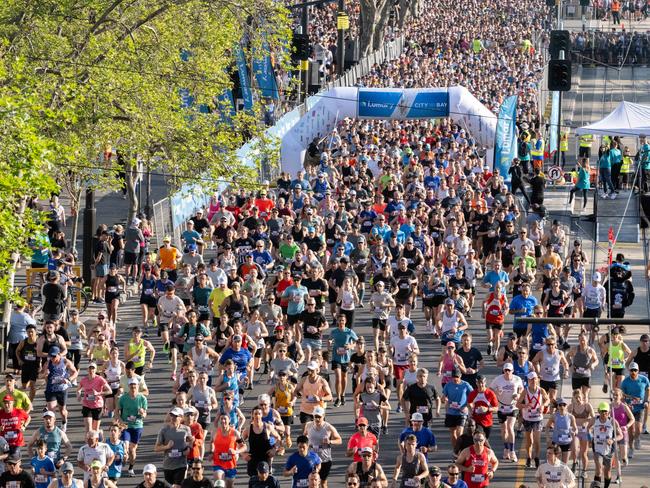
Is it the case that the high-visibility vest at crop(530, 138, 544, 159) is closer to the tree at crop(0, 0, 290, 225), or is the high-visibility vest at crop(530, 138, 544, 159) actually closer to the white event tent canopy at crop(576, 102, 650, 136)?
the white event tent canopy at crop(576, 102, 650, 136)

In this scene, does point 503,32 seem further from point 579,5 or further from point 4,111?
point 4,111

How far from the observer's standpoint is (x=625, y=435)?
20.7 metres

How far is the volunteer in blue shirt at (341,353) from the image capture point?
23.2 metres

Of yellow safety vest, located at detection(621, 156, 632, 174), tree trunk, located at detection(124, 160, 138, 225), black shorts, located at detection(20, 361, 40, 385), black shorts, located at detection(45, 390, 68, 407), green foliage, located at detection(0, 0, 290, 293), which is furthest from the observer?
yellow safety vest, located at detection(621, 156, 632, 174)

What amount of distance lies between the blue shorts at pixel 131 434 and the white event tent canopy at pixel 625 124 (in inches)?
566

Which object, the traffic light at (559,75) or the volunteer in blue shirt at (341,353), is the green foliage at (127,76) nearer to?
the volunteer in blue shirt at (341,353)

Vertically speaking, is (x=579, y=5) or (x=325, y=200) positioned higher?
(x=579, y=5)

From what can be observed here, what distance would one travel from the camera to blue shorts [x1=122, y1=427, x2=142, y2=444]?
67.6 ft

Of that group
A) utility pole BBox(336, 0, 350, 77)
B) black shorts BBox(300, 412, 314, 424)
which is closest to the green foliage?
black shorts BBox(300, 412, 314, 424)

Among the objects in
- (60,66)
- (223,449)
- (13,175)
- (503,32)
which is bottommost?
(223,449)

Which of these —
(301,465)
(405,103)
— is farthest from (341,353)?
(405,103)

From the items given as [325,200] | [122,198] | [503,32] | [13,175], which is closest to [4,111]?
[13,175]

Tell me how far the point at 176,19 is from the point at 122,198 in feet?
34.2

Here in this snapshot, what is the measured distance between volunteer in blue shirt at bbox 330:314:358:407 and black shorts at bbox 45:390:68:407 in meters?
3.63
